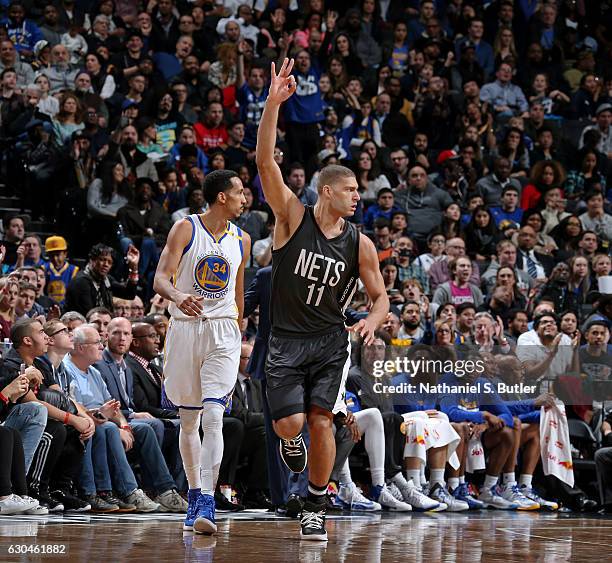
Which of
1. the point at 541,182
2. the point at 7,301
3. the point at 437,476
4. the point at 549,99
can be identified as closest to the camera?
the point at 7,301

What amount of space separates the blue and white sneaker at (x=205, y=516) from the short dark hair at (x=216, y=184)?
5.84ft

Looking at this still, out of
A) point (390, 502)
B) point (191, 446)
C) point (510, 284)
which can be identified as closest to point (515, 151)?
point (510, 284)

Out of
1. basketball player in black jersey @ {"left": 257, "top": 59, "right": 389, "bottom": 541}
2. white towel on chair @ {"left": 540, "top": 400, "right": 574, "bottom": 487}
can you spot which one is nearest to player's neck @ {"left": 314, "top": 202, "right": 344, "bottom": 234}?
basketball player in black jersey @ {"left": 257, "top": 59, "right": 389, "bottom": 541}

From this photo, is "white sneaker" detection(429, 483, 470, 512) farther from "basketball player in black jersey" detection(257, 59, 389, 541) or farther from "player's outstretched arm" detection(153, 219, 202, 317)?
"player's outstretched arm" detection(153, 219, 202, 317)

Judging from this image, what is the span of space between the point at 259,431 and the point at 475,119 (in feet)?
28.1

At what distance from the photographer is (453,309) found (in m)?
11.5

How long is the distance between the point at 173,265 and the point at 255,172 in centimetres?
834

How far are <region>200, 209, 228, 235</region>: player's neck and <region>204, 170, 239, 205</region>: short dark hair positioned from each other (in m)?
0.09

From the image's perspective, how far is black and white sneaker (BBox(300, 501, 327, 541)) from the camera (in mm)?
6259

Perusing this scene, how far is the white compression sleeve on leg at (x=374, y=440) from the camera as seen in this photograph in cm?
984

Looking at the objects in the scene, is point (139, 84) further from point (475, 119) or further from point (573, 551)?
point (573, 551)

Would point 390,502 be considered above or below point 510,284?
below

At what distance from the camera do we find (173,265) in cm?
685

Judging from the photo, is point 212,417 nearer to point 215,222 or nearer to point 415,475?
point 215,222
